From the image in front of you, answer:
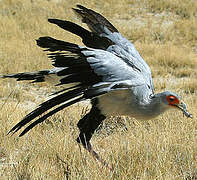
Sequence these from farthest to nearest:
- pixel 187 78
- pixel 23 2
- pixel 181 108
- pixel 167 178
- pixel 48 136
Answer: pixel 23 2, pixel 187 78, pixel 48 136, pixel 181 108, pixel 167 178

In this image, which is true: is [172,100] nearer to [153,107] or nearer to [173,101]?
[173,101]

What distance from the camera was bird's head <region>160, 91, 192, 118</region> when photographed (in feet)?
10.6

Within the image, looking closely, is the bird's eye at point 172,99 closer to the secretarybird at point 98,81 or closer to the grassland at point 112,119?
the secretarybird at point 98,81

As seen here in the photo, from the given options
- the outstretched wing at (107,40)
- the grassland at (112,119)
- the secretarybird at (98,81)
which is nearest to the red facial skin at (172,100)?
the secretarybird at (98,81)

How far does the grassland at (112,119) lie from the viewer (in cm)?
307

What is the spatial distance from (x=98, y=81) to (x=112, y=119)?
6.05 feet

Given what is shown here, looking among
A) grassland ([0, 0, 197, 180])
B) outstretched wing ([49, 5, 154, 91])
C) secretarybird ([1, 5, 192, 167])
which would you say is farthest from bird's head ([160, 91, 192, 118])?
grassland ([0, 0, 197, 180])

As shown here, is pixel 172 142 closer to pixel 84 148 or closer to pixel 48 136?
pixel 84 148

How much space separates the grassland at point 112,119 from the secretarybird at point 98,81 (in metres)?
0.31

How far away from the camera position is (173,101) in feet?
10.7

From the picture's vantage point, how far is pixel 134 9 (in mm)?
13852

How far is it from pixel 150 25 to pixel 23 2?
4.62m

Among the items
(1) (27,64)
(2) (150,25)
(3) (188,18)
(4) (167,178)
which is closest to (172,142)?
(4) (167,178)

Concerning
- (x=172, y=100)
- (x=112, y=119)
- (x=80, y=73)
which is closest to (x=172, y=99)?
(x=172, y=100)
